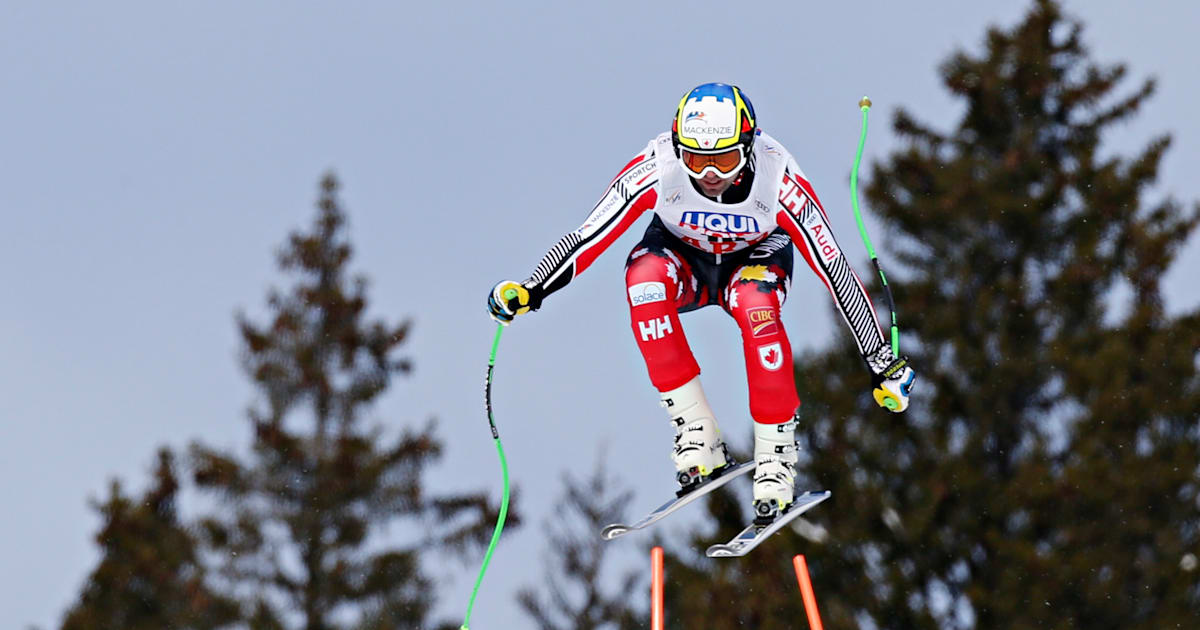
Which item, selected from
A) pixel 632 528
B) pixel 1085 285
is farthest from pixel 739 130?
pixel 1085 285

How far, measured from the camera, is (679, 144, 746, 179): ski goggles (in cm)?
807

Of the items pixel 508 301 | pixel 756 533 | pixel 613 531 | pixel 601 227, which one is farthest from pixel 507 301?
pixel 756 533

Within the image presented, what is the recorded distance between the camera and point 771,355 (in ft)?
27.2

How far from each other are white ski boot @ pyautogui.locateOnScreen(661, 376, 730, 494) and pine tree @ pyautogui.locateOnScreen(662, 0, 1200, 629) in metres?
12.0

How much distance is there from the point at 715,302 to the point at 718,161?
93 centimetres

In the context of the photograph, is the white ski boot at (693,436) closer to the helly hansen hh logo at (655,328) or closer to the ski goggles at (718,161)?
the helly hansen hh logo at (655,328)

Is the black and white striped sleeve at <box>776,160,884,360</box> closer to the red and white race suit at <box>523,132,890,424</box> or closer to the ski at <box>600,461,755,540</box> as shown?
the red and white race suit at <box>523,132,890,424</box>

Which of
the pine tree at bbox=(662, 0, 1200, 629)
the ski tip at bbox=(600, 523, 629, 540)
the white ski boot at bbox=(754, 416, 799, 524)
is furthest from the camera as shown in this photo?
the pine tree at bbox=(662, 0, 1200, 629)

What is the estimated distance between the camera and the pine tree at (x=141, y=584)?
70.6ft

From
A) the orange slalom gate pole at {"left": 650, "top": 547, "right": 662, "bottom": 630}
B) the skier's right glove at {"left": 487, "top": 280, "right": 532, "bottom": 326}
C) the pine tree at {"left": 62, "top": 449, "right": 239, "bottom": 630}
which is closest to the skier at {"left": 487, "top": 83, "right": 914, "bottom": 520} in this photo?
the skier's right glove at {"left": 487, "top": 280, "right": 532, "bottom": 326}

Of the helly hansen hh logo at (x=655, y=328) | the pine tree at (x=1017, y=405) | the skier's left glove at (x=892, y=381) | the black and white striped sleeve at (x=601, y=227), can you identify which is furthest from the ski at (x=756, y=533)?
the pine tree at (x=1017, y=405)

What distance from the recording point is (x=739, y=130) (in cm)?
803

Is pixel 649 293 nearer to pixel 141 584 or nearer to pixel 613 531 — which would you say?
pixel 613 531

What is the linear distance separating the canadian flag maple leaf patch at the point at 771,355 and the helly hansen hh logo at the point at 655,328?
1.59 ft
